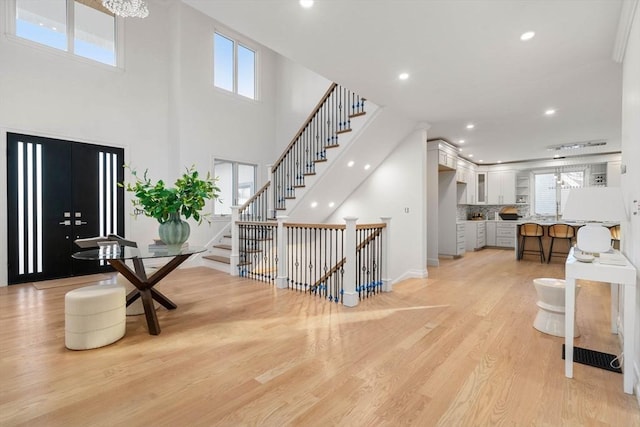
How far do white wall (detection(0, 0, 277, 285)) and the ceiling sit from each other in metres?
4.02

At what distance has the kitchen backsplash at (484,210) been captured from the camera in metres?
9.69

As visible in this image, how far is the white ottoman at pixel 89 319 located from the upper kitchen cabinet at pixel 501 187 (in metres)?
10.5

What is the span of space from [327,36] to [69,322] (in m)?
3.33

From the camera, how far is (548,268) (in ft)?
20.7

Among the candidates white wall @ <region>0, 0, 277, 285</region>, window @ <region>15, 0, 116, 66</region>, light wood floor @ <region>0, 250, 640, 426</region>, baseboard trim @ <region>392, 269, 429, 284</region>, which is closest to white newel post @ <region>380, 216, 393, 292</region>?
light wood floor @ <region>0, 250, 640, 426</region>

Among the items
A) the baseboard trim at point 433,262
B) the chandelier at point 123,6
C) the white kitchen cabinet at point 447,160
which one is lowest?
the baseboard trim at point 433,262

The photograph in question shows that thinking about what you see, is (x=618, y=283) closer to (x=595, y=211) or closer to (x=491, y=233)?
(x=595, y=211)

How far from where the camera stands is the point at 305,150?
598cm

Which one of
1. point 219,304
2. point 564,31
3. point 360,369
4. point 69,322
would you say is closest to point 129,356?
point 69,322

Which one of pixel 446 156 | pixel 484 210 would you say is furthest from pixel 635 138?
pixel 484 210

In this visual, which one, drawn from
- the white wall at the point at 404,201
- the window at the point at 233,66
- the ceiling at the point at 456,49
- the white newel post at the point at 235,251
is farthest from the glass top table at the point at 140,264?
the window at the point at 233,66

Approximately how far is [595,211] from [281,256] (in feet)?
12.0

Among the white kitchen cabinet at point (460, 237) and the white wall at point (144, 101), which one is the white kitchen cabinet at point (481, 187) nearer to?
the white kitchen cabinet at point (460, 237)

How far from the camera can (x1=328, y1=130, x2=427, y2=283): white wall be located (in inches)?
219
